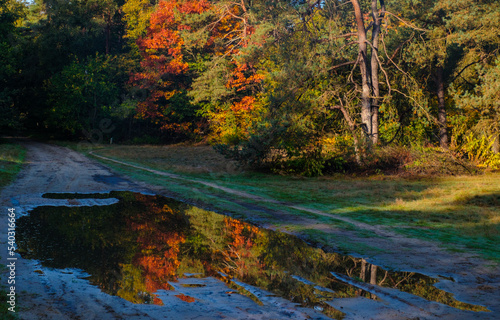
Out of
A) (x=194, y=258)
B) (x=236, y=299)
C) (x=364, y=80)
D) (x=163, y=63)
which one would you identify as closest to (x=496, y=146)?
(x=364, y=80)

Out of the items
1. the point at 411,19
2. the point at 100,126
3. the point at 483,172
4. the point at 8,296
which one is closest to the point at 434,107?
the point at 411,19

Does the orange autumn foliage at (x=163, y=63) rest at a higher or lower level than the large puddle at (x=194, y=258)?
higher

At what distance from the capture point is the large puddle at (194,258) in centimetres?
596

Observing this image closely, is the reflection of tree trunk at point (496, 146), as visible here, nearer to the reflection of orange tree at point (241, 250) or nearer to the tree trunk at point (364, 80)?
the tree trunk at point (364, 80)

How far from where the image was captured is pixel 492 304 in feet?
17.8

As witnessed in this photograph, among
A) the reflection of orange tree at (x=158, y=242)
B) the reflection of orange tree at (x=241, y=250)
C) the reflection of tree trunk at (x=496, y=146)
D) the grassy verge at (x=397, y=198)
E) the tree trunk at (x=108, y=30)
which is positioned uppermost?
the tree trunk at (x=108, y=30)

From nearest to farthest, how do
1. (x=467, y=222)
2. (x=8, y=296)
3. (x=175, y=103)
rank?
(x=8, y=296), (x=467, y=222), (x=175, y=103)

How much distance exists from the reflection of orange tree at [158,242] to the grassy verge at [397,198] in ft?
6.52

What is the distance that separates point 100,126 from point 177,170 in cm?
2636

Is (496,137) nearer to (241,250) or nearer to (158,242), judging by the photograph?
(241,250)

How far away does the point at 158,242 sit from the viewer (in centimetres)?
850

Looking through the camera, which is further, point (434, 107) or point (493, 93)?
point (434, 107)

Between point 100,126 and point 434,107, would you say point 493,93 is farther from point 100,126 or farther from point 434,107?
point 100,126

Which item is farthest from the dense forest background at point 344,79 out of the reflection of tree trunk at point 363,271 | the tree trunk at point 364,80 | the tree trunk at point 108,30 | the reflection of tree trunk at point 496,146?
the reflection of tree trunk at point 363,271
